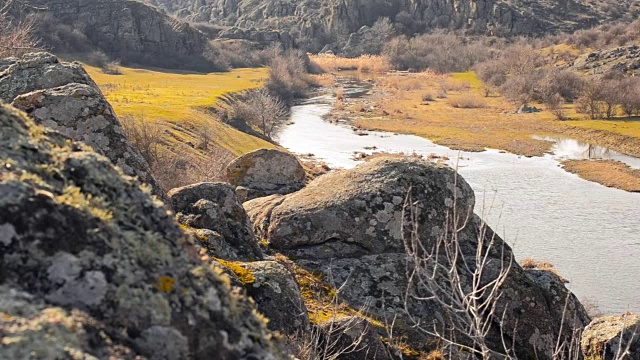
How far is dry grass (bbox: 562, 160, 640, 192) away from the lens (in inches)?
1804

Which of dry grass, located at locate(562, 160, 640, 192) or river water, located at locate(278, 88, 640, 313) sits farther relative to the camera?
dry grass, located at locate(562, 160, 640, 192)

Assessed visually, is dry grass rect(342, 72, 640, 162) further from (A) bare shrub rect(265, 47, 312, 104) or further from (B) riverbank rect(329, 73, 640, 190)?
(A) bare shrub rect(265, 47, 312, 104)

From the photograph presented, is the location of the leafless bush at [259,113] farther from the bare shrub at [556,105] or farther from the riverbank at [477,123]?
the bare shrub at [556,105]

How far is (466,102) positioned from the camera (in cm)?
9281

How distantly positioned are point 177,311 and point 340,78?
136 metres

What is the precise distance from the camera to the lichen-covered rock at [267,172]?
1691 centimetres

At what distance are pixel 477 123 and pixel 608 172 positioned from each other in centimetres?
2847

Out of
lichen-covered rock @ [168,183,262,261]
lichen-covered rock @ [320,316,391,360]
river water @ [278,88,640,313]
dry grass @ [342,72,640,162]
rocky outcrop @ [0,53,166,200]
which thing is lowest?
river water @ [278,88,640,313]

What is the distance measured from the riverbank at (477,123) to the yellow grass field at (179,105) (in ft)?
59.1

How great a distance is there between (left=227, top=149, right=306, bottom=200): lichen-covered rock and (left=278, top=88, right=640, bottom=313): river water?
464 centimetres

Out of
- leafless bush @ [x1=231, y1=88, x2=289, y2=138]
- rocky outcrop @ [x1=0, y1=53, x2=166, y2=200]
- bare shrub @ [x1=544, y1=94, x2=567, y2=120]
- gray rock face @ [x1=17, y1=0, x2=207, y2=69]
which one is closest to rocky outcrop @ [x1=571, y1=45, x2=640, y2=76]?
bare shrub @ [x1=544, y1=94, x2=567, y2=120]

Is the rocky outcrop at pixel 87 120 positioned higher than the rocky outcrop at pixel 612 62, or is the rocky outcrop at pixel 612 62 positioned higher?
the rocky outcrop at pixel 87 120

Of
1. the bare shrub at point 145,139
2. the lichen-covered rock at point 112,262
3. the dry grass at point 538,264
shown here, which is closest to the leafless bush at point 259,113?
the bare shrub at point 145,139

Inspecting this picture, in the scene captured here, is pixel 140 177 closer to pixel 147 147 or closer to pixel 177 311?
pixel 177 311
